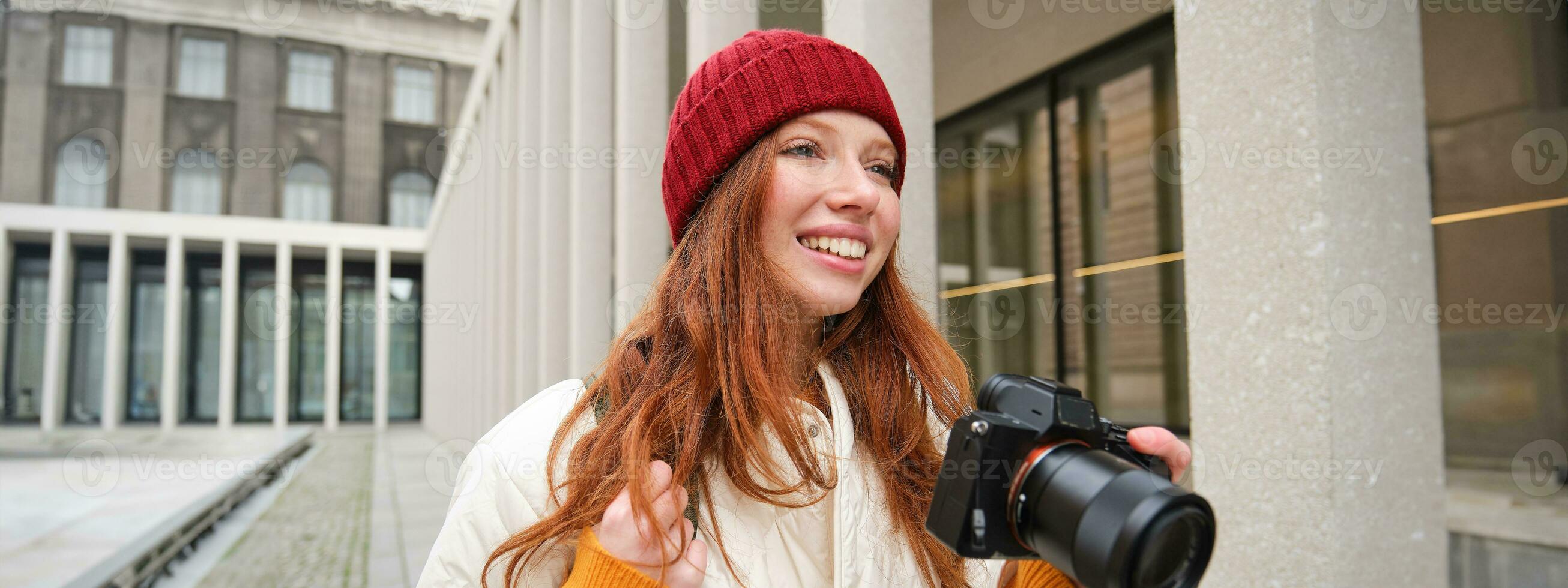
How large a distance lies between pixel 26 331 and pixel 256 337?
5.08 meters

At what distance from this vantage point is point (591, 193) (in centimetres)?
545

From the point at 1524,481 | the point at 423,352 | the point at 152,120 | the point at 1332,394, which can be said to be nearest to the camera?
the point at 1332,394

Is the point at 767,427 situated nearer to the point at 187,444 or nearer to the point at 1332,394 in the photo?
the point at 1332,394

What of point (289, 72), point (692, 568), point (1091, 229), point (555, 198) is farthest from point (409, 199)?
point (692, 568)

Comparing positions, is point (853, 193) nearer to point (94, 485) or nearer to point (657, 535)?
point (657, 535)

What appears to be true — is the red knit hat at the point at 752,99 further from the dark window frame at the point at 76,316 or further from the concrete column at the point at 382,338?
the dark window frame at the point at 76,316

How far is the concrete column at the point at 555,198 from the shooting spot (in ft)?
20.4

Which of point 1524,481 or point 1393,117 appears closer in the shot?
point 1393,117

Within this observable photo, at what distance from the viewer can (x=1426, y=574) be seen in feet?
5.00

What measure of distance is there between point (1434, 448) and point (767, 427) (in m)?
1.22

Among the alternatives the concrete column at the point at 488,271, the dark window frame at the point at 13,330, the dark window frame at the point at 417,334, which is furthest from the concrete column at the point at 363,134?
the concrete column at the point at 488,271

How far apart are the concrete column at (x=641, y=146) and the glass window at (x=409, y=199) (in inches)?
897

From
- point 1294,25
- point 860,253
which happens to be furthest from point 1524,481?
point 860,253

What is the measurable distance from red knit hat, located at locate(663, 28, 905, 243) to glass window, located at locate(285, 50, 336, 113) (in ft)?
89.0
